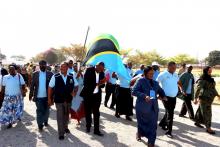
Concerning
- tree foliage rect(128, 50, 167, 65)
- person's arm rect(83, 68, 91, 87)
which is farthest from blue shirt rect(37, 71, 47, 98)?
tree foliage rect(128, 50, 167, 65)

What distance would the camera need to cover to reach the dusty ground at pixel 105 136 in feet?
24.0

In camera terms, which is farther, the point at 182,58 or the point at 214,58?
the point at 182,58

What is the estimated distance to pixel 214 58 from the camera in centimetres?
7069

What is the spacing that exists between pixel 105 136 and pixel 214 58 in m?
66.8

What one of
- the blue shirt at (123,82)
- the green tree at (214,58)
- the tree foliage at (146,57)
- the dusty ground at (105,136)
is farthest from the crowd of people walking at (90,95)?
the tree foliage at (146,57)

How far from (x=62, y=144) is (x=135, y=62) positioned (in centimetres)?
7273

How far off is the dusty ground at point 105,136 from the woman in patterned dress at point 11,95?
0.94 feet

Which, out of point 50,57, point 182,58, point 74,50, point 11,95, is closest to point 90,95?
point 11,95

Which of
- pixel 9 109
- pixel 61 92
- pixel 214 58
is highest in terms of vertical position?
pixel 214 58

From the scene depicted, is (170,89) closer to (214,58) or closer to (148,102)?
(148,102)

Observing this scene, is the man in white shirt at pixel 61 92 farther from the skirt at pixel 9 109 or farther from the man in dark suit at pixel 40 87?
the skirt at pixel 9 109

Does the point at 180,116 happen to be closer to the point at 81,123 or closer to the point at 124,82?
the point at 124,82

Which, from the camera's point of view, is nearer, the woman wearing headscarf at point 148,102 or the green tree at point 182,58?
the woman wearing headscarf at point 148,102

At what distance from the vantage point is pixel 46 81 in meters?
8.31
